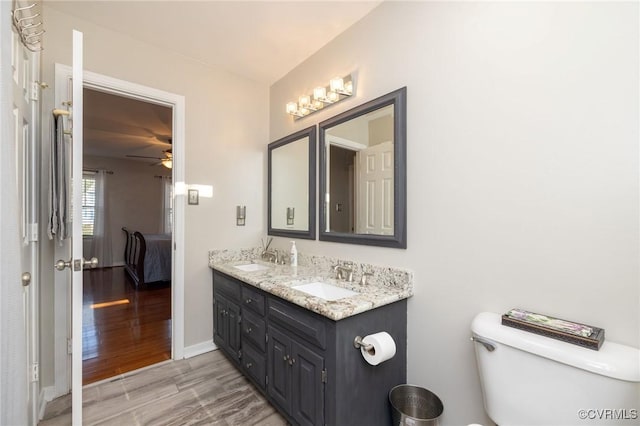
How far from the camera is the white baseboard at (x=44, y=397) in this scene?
1.69m

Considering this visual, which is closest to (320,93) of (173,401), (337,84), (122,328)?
(337,84)

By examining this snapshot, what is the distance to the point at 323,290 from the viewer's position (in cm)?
186

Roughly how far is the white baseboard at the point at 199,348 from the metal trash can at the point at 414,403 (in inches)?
67.5

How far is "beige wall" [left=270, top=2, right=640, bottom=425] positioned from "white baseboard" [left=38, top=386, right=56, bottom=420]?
2.21 m

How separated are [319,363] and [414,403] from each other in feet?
2.04

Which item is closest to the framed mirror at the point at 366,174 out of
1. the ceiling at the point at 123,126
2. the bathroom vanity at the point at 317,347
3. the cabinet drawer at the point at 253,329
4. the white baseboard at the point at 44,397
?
the bathroom vanity at the point at 317,347

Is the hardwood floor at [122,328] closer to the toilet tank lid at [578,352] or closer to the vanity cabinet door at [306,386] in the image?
the vanity cabinet door at [306,386]

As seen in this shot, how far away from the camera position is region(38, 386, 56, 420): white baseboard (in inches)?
66.7

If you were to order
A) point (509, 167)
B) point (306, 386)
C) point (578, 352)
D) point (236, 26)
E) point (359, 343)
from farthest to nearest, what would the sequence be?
point (236, 26) < point (306, 386) < point (359, 343) < point (509, 167) < point (578, 352)

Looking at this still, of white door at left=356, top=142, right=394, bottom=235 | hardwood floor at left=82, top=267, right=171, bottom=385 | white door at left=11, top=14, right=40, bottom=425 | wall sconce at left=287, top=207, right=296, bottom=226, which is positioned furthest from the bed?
white door at left=356, top=142, right=394, bottom=235

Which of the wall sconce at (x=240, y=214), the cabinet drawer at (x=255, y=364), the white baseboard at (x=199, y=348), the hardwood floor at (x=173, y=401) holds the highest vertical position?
the wall sconce at (x=240, y=214)

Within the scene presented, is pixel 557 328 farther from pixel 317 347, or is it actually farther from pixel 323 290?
pixel 323 290

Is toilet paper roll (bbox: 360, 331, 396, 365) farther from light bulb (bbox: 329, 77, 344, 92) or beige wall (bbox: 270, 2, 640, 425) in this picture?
light bulb (bbox: 329, 77, 344, 92)

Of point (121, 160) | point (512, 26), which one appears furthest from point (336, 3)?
point (121, 160)
